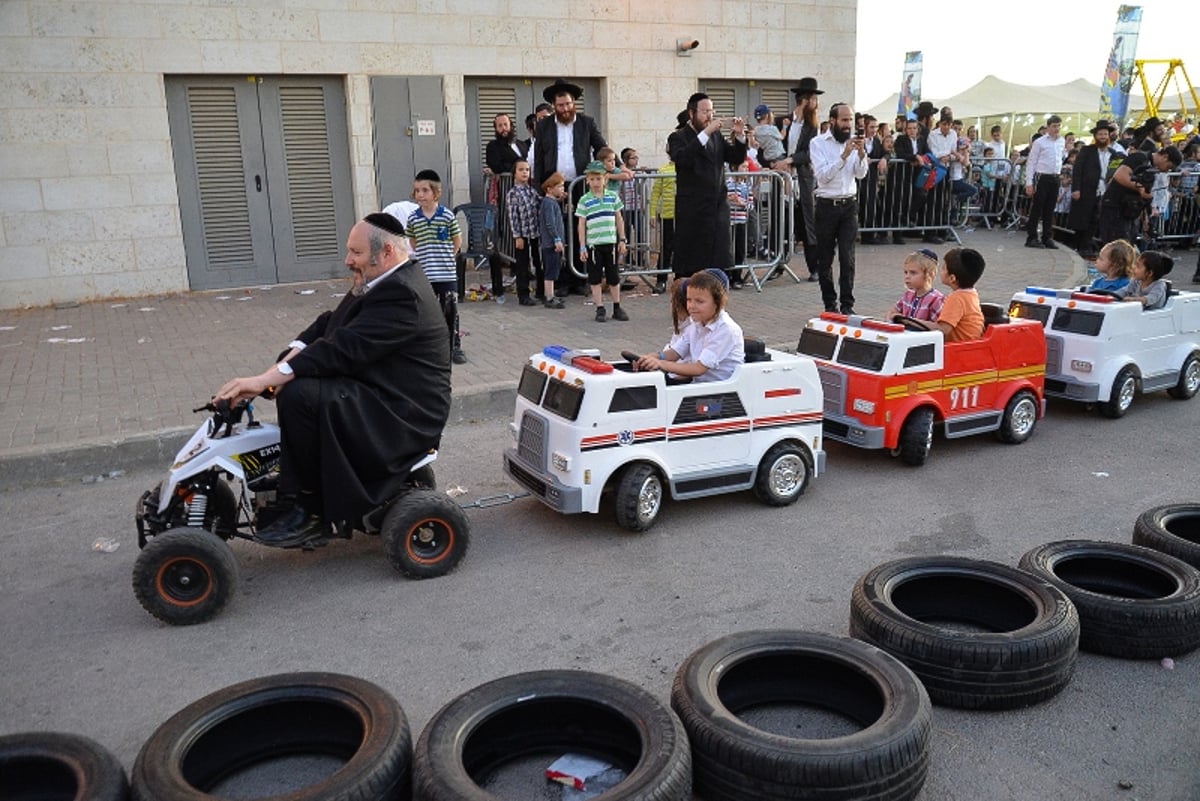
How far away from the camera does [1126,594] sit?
14.9ft

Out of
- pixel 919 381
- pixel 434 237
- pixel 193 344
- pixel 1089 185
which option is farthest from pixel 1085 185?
pixel 193 344

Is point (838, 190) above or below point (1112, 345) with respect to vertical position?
above

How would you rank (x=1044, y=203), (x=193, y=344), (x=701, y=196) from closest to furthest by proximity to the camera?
1. (x=701, y=196)
2. (x=193, y=344)
3. (x=1044, y=203)

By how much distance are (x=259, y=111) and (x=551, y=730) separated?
12071 millimetres

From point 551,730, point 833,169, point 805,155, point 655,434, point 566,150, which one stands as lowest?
point 551,730

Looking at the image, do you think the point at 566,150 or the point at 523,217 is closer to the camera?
the point at 523,217

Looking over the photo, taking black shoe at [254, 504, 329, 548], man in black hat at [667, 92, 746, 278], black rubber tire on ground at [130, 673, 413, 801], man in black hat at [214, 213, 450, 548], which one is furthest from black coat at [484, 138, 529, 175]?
black rubber tire on ground at [130, 673, 413, 801]

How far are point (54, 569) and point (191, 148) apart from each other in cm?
939

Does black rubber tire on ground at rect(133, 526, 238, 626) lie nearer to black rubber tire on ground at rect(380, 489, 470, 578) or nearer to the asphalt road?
the asphalt road

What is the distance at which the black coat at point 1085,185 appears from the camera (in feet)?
52.0

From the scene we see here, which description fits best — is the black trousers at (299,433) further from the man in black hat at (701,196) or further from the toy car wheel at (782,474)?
the man in black hat at (701,196)

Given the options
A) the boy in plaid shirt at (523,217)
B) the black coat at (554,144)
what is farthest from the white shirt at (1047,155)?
the boy in plaid shirt at (523,217)

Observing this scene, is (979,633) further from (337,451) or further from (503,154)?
(503,154)

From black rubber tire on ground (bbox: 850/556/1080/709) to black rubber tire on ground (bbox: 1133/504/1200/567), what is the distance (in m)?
1.00
